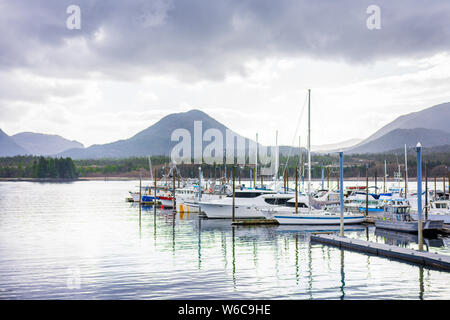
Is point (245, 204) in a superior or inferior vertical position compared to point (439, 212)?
superior

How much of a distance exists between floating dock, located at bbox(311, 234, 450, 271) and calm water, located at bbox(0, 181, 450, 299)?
0.71 metres

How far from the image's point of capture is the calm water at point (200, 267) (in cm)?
2244

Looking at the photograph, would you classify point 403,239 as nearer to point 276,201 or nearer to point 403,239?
point 403,239

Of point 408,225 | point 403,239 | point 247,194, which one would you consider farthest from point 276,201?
point 403,239

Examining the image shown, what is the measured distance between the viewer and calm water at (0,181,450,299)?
2244 centimetres

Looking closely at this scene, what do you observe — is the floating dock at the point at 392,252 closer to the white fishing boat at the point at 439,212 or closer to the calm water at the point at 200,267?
the calm water at the point at 200,267

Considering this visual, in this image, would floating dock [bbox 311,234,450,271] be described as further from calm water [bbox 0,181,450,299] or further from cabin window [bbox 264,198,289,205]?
cabin window [bbox 264,198,289,205]

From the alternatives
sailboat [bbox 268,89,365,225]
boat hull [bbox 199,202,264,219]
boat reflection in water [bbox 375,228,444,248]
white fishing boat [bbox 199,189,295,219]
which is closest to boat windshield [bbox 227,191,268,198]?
white fishing boat [bbox 199,189,295,219]

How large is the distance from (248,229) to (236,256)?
582 inches

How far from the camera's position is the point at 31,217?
2398 inches

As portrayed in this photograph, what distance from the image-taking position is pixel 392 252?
29766 mm

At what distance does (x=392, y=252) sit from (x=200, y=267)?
11759 millimetres

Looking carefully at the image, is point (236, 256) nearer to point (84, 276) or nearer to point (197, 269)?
point (197, 269)
